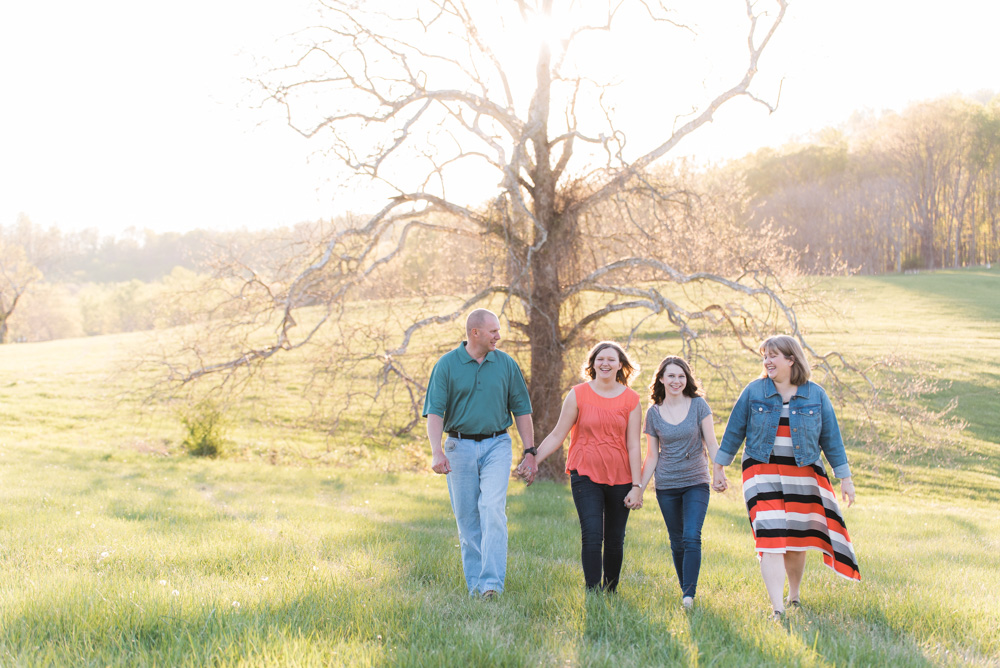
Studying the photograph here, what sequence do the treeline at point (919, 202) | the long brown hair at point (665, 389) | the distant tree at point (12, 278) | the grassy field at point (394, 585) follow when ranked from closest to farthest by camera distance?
the grassy field at point (394, 585), the long brown hair at point (665, 389), the distant tree at point (12, 278), the treeline at point (919, 202)

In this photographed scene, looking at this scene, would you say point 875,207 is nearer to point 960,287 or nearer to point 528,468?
point 960,287

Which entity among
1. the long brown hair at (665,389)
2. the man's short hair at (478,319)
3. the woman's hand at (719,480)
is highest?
the man's short hair at (478,319)

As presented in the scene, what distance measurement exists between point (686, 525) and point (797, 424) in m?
1.11

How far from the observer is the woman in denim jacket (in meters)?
4.96

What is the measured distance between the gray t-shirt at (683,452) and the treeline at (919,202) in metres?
60.8

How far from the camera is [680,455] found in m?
5.32

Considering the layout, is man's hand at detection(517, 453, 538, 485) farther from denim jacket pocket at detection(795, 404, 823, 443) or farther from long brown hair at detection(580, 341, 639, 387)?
denim jacket pocket at detection(795, 404, 823, 443)

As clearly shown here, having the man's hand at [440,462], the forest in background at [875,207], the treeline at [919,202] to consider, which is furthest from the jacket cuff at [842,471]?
the treeline at [919,202]

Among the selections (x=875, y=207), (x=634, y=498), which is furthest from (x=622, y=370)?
(x=875, y=207)

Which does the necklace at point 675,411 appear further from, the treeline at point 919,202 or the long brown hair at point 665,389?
the treeline at point 919,202

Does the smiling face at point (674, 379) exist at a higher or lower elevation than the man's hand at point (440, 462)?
higher

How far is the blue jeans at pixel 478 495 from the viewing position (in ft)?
17.1

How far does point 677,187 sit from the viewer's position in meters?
12.6

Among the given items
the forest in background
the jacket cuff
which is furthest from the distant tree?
the jacket cuff
